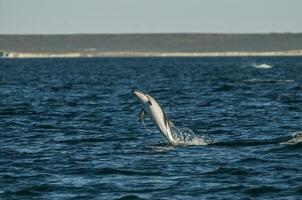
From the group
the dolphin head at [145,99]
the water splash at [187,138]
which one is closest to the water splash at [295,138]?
the water splash at [187,138]

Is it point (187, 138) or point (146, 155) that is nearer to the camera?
point (146, 155)

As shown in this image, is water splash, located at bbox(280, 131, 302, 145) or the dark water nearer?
the dark water

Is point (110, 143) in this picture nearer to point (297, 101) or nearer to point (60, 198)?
point (60, 198)

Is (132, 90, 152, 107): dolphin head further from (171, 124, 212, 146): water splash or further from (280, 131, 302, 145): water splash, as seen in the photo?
(280, 131, 302, 145): water splash

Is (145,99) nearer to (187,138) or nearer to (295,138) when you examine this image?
(187,138)

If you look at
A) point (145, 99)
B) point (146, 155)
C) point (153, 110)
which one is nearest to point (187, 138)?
point (153, 110)

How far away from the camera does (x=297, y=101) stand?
54.2 m

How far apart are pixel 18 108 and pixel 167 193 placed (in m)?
28.3

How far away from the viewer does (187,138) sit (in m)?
35.0

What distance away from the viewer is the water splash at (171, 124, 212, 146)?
33.3 m

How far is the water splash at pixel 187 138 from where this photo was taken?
33281mm

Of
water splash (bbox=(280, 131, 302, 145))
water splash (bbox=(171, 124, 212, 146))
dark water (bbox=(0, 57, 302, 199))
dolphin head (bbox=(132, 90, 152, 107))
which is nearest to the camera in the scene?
dark water (bbox=(0, 57, 302, 199))

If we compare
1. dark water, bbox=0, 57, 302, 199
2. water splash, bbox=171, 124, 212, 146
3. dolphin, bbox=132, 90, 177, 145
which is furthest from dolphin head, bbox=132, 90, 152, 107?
water splash, bbox=171, 124, 212, 146

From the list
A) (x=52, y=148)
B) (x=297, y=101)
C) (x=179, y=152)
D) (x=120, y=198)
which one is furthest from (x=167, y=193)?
(x=297, y=101)
